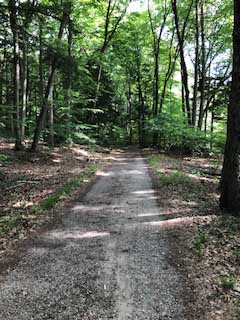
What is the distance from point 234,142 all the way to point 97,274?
452 centimetres

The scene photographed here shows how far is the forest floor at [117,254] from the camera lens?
3.87m

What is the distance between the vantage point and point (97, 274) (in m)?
4.61

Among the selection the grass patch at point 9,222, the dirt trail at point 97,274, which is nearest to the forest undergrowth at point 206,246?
the dirt trail at point 97,274

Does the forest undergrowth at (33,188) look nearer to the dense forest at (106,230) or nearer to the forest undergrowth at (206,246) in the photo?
the dense forest at (106,230)

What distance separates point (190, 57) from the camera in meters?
30.5

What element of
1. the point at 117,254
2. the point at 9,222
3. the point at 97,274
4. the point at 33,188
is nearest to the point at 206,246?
the point at 117,254

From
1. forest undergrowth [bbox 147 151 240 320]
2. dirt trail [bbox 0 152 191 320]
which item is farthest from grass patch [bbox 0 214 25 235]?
forest undergrowth [bbox 147 151 240 320]

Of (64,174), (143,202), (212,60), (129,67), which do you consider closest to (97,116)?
(129,67)

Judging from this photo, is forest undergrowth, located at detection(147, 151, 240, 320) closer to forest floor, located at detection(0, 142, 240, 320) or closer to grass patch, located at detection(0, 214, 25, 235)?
forest floor, located at detection(0, 142, 240, 320)

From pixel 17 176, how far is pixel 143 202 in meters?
5.39

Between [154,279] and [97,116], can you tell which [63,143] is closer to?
[97,116]

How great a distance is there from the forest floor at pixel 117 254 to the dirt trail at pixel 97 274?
1cm

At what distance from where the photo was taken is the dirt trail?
3.78 m

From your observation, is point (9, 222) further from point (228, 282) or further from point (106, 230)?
point (228, 282)
